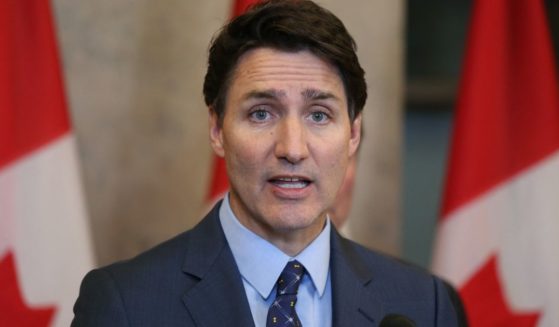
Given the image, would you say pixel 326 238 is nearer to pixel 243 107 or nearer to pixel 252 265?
pixel 252 265

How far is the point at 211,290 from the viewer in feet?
6.72

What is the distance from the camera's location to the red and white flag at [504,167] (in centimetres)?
342

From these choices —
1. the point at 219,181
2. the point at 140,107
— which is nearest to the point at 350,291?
the point at 219,181

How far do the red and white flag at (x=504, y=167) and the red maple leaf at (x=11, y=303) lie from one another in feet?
4.74

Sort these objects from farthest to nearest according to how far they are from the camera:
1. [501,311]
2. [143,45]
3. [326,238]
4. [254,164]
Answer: [143,45], [501,311], [326,238], [254,164]

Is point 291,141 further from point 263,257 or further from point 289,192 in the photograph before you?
point 263,257

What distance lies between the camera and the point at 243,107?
209 cm

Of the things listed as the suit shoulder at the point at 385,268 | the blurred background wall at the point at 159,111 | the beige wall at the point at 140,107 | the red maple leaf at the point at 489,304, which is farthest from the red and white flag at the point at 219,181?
the suit shoulder at the point at 385,268

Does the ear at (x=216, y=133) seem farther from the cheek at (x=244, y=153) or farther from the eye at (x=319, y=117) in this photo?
the eye at (x=319, y=117)

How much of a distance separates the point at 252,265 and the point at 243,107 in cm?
34

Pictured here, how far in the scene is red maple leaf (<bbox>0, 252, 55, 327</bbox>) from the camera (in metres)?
2.83

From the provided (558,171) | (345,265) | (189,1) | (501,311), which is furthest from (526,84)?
(345,265)

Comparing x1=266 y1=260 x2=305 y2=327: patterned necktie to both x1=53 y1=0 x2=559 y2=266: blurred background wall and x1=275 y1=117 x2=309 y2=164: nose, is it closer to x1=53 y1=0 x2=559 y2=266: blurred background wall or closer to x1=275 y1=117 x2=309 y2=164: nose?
x1=275 y1=117 x2=309 y2=164: nose

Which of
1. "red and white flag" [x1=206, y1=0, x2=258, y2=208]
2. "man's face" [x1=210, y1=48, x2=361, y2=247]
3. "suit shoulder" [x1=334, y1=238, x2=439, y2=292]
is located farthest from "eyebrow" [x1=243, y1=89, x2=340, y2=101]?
"red and white flag" [x1=206, y1=0, x2=258, y2=208]
